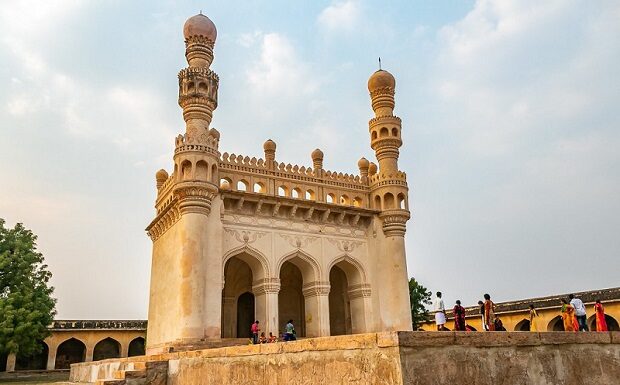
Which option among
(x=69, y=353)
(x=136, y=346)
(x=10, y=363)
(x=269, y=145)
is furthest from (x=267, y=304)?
(x=10, y=363)

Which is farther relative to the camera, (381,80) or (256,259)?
(381,80)

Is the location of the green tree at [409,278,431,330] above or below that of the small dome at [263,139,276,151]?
below

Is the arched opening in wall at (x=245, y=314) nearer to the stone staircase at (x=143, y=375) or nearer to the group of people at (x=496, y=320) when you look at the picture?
the stone staircase at (x=143, y=375)

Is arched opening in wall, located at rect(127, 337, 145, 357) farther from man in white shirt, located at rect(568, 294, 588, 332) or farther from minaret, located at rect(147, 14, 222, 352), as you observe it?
man in white shirt, located at rect(568, 294, 588, 332)

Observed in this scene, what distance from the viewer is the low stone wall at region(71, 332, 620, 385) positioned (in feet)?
15.7

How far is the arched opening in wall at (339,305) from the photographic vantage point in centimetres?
1928

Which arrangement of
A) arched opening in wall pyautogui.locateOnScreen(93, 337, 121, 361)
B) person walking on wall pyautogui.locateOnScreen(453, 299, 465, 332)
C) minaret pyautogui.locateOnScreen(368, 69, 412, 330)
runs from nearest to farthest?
person walking on wall pyautogui.locateOnScreen(453, 299, 465, 332), minaret pyautogui.locateOnScreen(368, 69, 412, 330), arched opening in wall pyautogui.locateOnScreen(93, 337, 121, 361)

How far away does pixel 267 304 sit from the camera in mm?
15984

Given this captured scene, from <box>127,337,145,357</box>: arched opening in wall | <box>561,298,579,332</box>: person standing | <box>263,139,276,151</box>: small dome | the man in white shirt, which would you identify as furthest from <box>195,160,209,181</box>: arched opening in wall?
<box>127,337,145,357</box>: arched opening in wall

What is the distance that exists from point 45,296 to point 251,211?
41.9 ft

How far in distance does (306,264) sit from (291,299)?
322 centimetres

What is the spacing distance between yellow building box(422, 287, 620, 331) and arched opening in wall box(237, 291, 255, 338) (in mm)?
12503

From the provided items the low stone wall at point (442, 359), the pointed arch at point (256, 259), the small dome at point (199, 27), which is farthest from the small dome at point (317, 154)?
the low stone wall at point (442, 359)

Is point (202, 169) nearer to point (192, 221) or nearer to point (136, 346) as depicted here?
point (192, 221)
